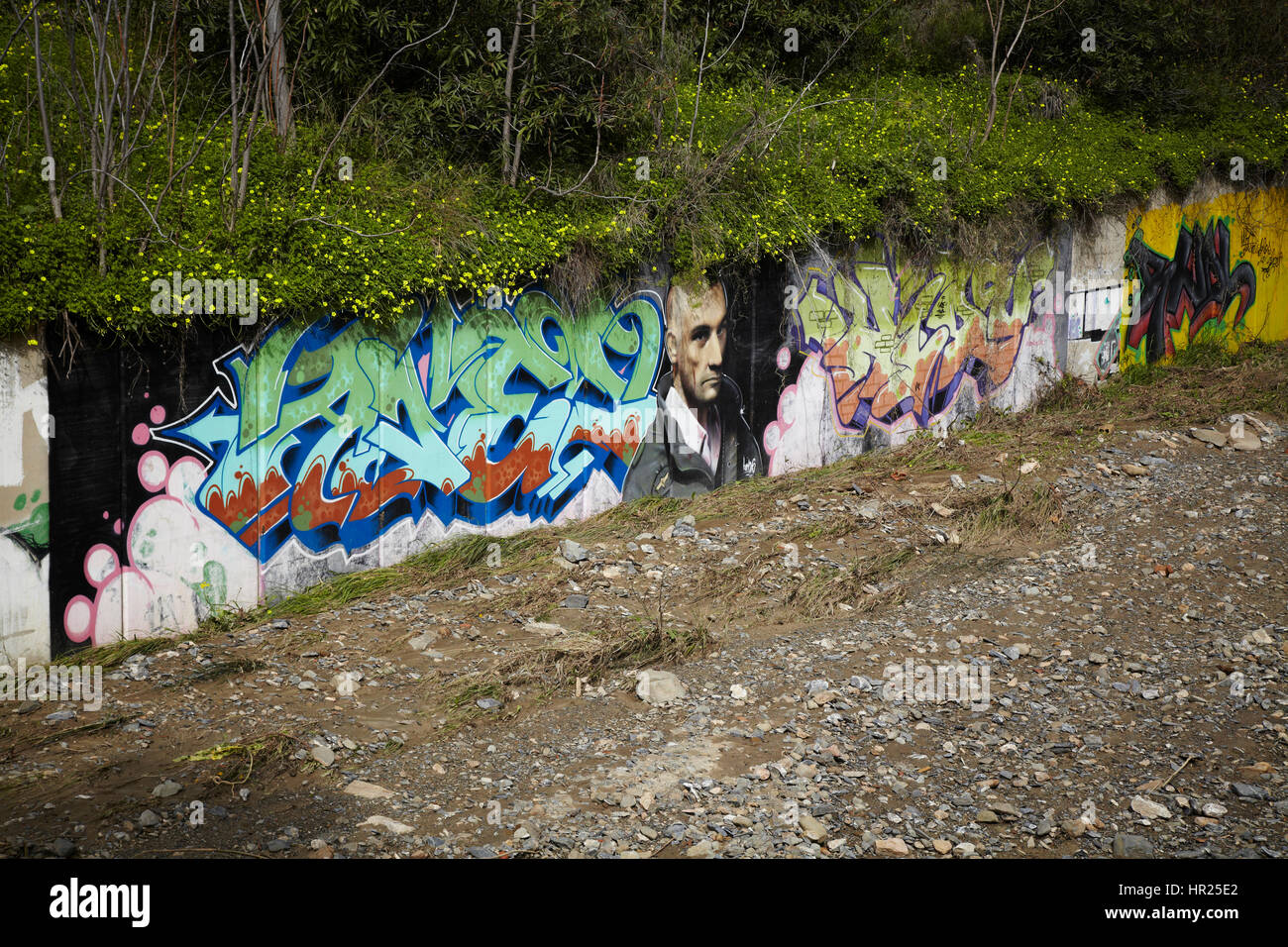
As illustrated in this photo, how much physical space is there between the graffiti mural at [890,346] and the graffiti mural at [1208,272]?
2374 millimetres

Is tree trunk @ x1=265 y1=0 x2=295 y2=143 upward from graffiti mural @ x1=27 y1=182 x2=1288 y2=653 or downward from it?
upward

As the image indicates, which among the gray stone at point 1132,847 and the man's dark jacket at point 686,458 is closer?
the gray stone at point 1132,847

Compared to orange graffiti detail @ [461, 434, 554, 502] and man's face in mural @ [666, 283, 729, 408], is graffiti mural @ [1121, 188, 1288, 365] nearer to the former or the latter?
man's face in mural @ [666, 283, 729, 408]

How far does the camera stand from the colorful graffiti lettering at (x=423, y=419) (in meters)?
6.46

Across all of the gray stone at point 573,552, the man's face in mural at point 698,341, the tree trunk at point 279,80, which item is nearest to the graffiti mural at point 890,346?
the man's face in mural at point 698,341

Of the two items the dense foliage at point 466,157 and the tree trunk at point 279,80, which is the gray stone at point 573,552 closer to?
the dense foliage at point 466,157

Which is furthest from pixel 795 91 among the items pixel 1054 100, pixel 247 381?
pixel 247 381

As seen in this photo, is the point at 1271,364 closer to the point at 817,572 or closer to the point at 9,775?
the point at 817,572

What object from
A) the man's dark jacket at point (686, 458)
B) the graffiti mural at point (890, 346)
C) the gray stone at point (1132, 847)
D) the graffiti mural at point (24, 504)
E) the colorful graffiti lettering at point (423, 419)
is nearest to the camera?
the gray stone at point (1132, 847)

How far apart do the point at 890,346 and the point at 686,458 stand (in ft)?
9.29

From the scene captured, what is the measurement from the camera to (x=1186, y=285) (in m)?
14.0

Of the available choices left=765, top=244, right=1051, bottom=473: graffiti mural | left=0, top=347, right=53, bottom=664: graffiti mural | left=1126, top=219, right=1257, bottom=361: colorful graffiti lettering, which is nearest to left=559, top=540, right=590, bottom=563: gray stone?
left=765, top=244, right=1051, bottom=473: graffiti mural

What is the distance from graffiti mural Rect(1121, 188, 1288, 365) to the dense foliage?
0.74 meters

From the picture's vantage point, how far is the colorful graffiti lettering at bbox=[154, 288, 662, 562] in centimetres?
646
